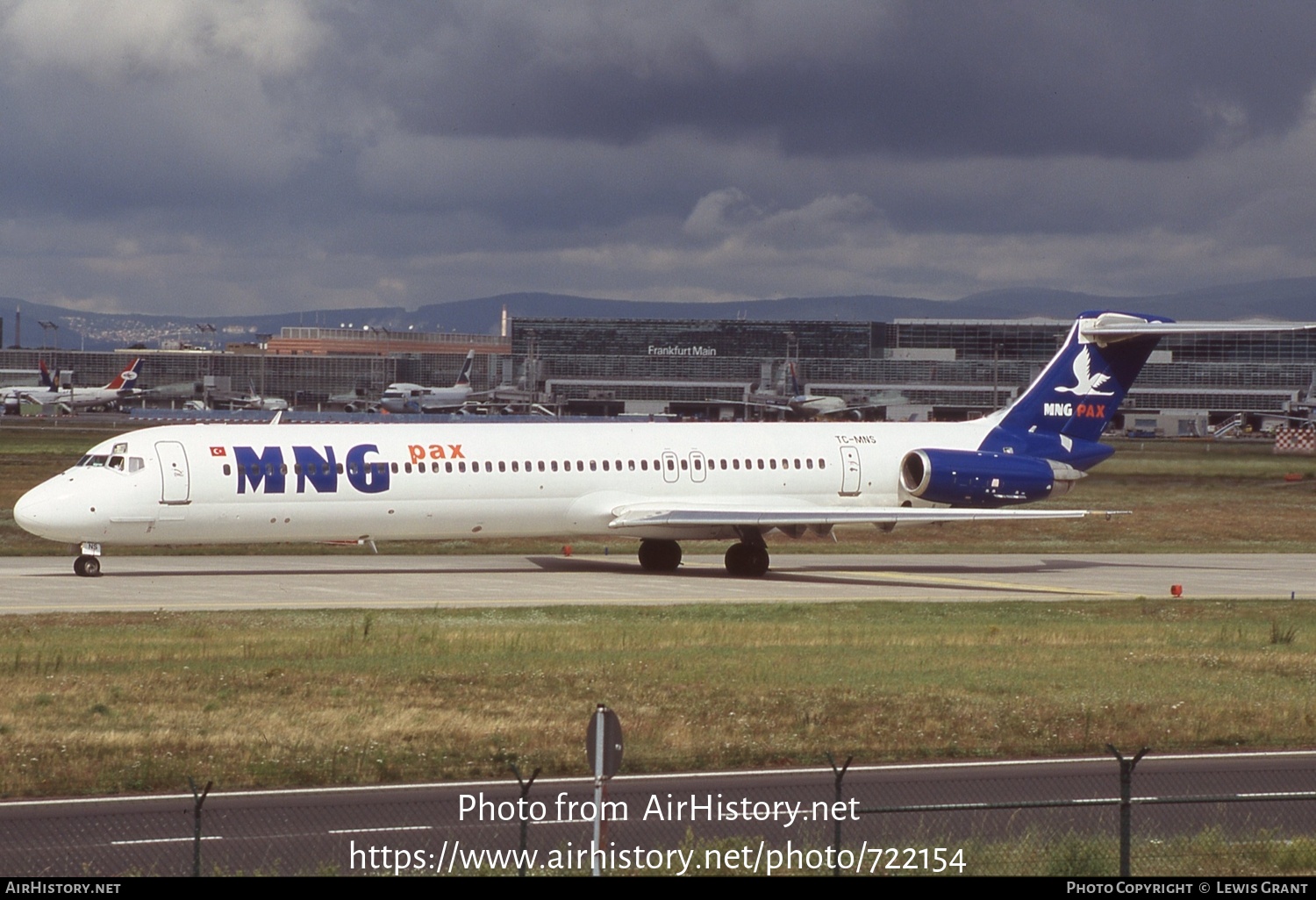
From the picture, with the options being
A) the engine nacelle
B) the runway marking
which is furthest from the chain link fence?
the engine nacelle

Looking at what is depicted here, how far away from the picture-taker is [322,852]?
1551 cm

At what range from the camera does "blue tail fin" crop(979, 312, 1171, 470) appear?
4922 cm

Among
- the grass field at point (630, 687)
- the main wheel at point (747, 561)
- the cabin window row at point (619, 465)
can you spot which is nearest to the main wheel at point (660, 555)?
the main wheel at point (747, 561)

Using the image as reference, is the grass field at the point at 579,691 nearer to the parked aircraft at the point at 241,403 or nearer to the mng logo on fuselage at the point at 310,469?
the mng logo on fuselage at the point at 310,469

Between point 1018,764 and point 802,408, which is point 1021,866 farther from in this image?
point 802,408

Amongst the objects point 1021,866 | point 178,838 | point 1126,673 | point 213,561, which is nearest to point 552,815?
point 178,838

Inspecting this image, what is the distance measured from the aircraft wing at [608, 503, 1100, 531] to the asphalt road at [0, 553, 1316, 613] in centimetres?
158

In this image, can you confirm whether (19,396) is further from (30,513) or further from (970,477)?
(970,477)

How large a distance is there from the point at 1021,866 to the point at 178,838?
812 cm

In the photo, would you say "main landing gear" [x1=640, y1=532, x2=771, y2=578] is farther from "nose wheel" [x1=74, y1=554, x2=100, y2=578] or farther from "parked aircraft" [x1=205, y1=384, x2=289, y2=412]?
"parked aircraft" [x1=205, y1=384, x2=289, y2=412]

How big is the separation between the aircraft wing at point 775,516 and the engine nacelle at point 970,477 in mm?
1943

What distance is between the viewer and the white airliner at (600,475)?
39.2 meters

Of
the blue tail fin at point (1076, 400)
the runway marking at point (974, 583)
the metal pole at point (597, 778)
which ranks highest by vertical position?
the blue tail fin at point (1076, 400)
